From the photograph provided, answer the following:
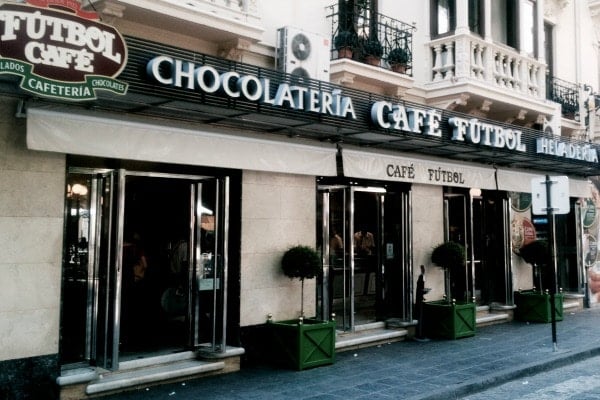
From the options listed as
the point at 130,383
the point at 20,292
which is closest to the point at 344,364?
the point at 130,383

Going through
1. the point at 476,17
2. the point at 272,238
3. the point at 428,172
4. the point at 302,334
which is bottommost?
the point at 302,334

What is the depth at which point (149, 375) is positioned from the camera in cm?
767

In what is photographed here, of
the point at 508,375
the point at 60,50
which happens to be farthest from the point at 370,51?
the point at 60,50

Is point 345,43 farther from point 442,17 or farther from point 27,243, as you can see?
point 27,243

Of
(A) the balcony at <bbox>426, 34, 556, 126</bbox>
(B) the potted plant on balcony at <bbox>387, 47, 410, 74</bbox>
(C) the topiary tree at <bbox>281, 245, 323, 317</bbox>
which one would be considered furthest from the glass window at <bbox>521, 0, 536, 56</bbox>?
(C) the topiary tree at <bbox>281, 245, 323, 317</bbox>

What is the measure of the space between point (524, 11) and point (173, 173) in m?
10.7

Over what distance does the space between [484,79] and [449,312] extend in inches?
204

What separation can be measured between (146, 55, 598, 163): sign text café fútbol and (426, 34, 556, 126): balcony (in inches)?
56.5

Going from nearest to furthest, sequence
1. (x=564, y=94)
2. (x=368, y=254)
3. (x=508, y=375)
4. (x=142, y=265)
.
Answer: (x=508, y=375) < (x=142, y=265) < (x=368, y=254) < (x=564, y=94)

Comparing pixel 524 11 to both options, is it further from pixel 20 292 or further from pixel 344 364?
pixel 20 292

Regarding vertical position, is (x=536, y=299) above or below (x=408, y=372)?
above

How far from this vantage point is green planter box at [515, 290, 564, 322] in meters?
13.3

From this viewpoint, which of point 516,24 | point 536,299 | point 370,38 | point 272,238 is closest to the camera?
point 272,238

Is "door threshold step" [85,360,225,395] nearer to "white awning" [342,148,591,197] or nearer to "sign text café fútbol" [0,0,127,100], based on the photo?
"sign text café fútbol" [0,0,127,100]
